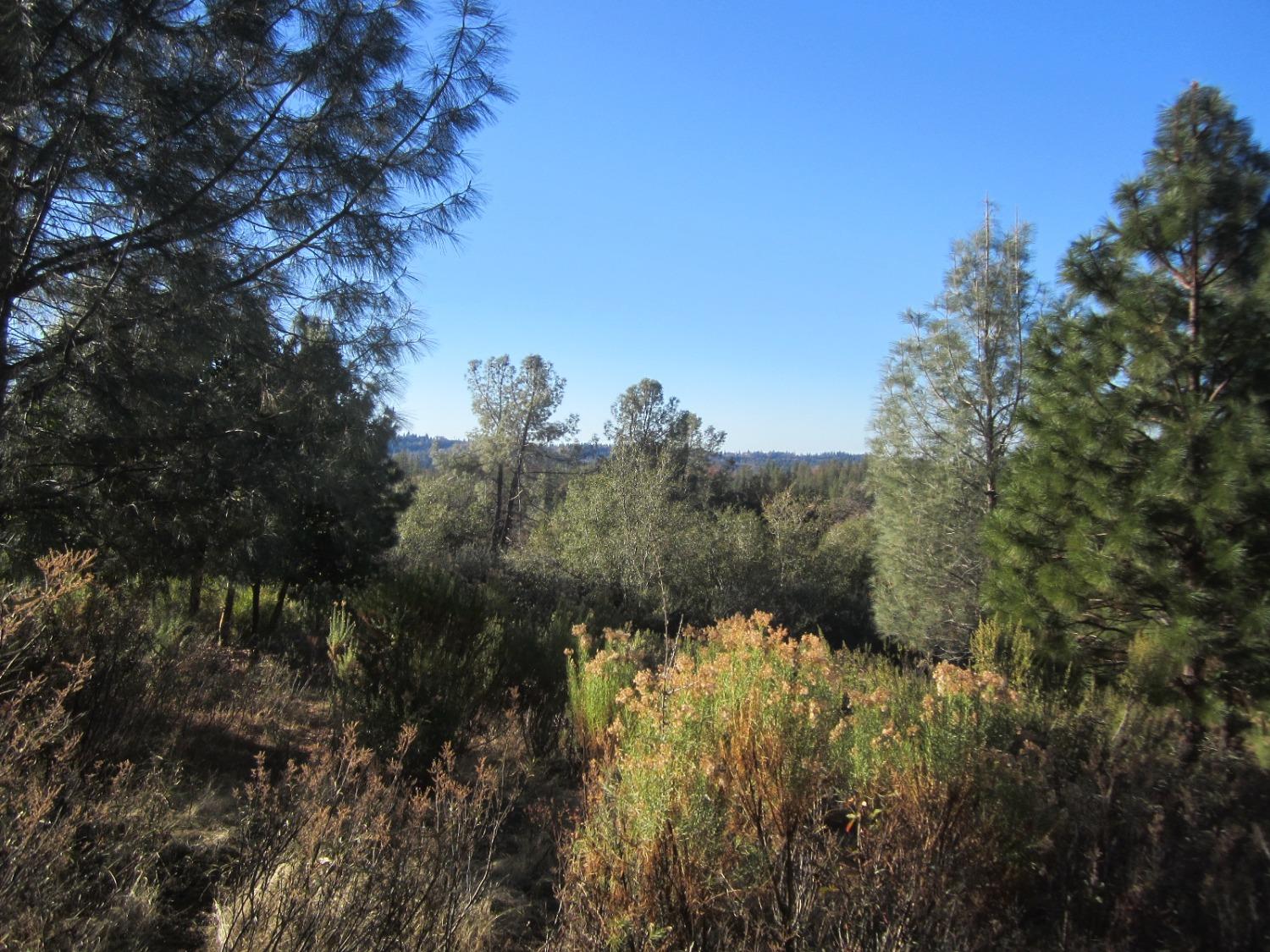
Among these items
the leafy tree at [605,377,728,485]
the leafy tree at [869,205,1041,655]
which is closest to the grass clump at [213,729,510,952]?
the leafy tree at [869,205,1041,655]

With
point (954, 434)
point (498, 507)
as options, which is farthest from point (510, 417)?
point (954, 434)

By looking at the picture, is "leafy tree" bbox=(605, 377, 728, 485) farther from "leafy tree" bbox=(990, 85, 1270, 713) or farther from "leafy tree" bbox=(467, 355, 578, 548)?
"leafy tree" bbox=(990, 85, 1270, 713)

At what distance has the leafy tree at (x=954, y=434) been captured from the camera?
12.7 metres

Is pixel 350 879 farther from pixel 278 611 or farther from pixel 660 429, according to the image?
pixel 660 429

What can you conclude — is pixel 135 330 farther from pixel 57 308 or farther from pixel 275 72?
pixel 275 72

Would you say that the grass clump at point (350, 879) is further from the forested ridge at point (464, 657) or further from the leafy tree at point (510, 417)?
the leafy tree at point (510, 417)

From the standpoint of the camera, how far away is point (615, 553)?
19.2 m

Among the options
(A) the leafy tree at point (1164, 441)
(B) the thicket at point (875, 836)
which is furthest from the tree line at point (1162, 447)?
(B) the thicket at point (875, 836)

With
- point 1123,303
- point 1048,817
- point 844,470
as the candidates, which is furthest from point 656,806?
point 844,470

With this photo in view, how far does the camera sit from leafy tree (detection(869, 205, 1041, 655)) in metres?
12.7

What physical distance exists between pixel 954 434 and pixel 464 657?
37.3 feet

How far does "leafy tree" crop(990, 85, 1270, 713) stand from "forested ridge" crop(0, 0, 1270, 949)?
24 millimetres

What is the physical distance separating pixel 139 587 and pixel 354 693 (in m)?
1.57

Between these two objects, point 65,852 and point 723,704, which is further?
point 723,704
